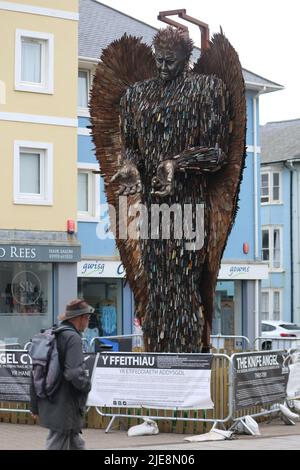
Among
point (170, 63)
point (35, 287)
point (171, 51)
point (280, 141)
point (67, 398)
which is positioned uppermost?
point (280, 141)

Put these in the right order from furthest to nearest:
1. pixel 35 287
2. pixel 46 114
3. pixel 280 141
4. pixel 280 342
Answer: pixel 280 141 → pixel 35 287 → pixel 46 114 → pixel 280 342

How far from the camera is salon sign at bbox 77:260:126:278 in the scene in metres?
31.8

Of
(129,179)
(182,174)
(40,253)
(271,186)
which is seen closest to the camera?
(182,174)

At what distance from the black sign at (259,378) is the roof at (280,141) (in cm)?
3164

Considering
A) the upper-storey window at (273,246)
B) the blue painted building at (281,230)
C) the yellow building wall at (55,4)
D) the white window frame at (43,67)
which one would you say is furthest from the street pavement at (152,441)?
the upper-storey window at (273,246)

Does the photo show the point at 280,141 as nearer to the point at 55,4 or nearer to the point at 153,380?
the point at 55,4

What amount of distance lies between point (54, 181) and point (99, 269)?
4489mm

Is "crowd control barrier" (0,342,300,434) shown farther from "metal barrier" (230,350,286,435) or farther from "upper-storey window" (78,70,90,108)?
"upper-storey window" (78,70,90,108)

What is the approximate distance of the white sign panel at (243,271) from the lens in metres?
35.5

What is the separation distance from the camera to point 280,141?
164ft

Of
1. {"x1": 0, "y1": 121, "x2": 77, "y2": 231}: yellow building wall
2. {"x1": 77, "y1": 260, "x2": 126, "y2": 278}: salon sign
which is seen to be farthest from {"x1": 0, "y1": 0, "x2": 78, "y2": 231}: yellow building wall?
{"x1": 77, "y1": 260, "x2": 126, "y2": 278}: salon sign

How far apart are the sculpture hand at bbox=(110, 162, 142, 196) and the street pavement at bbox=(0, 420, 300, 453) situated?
11.3 feet

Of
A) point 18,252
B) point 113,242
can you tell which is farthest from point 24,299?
point 113,242

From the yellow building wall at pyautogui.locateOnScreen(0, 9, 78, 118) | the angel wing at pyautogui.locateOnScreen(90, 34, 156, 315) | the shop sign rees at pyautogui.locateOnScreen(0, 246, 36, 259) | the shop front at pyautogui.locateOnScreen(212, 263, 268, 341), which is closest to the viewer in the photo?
the angel wing at pyautogui.locateOnScreen(90, 34, 156, 315)
